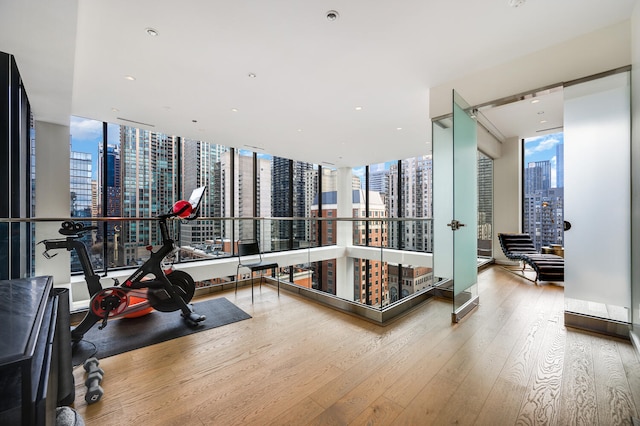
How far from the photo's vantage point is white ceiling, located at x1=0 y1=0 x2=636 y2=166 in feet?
7.26

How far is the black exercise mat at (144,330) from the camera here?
2.33 metres

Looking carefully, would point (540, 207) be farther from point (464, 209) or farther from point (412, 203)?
point (464, 209)

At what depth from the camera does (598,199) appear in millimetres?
2609

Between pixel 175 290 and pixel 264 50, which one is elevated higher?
pixel 264 50

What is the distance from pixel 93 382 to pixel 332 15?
334 centimetres

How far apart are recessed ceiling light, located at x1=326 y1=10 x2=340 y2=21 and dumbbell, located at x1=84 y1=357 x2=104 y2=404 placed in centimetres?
331

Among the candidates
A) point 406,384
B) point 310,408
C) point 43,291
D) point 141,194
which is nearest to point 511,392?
point 406,384

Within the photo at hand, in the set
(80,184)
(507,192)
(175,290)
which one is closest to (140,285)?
(175,290)

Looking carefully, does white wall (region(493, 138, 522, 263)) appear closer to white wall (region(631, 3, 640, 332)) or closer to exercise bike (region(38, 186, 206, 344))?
white wall (region(631, 3, 640, 332))

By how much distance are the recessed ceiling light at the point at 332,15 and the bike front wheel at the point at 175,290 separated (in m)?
3.07

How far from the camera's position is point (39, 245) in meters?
3.08

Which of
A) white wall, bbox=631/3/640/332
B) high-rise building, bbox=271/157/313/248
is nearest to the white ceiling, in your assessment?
white wall, bbox=631/3/640/332

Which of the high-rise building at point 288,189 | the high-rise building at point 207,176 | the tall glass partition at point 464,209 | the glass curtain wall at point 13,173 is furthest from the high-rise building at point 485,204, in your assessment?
the glass curtain wall at point 13,173

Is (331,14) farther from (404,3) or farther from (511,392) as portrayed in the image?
(511,392)
